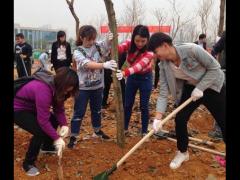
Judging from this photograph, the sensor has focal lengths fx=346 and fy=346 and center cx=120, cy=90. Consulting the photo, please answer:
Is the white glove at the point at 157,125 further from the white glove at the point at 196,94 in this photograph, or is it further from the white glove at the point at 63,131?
the white glove at the point at 63,131

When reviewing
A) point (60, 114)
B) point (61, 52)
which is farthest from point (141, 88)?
point (61, 52)

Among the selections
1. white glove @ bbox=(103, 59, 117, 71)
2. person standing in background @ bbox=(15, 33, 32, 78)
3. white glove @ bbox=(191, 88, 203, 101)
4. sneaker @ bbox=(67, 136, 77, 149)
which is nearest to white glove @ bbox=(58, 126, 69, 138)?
sneaker @ bbox=(67, 136, 77, 149)

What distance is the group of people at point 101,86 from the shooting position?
3.11 meters

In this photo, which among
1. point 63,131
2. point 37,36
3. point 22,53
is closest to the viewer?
point 63,131

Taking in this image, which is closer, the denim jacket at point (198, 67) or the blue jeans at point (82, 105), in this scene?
the denim jacket at point (198, 67)

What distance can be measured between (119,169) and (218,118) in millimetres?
1111

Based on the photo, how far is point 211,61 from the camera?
3164 mm

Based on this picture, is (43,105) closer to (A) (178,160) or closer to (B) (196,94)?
(B) (196,94)

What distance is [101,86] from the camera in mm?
3959

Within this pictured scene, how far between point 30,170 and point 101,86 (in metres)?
1.22

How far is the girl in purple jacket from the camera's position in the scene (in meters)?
3.09

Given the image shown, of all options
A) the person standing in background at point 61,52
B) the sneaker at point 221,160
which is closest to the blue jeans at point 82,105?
the sneaker at point 221,160
